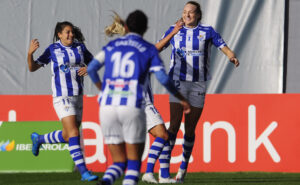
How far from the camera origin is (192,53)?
29.5ft

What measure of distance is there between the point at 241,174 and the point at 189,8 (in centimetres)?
276

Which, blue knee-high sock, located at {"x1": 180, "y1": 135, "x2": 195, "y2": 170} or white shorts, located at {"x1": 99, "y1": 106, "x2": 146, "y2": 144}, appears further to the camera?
blue knee-high sock, located at {"x1": 180, "y1": 135, "x2": 195, "y2": 170}

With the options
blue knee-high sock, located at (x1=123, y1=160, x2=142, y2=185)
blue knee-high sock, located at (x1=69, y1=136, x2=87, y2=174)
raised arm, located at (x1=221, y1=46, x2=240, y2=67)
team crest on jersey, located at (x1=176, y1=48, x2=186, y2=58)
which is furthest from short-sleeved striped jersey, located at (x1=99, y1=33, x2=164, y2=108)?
blue knee-high sock, located at (x1=69, y1=136, x2=87, y2=174)

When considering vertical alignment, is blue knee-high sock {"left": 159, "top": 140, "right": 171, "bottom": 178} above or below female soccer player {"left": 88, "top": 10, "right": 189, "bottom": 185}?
below

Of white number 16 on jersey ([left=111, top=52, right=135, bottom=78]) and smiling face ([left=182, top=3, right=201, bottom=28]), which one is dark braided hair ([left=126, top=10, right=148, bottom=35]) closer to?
white number 16 on jersey ([left=111, top=52, right=135, bottom=78])

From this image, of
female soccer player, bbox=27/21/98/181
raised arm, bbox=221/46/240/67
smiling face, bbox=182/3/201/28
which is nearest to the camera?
raised arm, bbox=221/46/240/67

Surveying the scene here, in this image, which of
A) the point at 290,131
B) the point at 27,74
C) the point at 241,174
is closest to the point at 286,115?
the point at 290,131

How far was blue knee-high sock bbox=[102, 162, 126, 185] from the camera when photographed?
6203 mm

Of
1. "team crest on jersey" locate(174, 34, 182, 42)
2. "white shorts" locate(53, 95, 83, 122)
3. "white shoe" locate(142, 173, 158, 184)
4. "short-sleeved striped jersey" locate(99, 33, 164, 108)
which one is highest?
"team crest on jersey" locate(174, 34, 182, 42)

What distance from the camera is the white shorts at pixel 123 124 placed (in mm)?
6266

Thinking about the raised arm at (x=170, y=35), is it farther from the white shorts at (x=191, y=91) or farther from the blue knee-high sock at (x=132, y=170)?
the blue knee-high sock at (x=132, y=170)

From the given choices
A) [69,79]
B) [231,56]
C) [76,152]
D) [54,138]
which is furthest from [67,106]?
[231,56]

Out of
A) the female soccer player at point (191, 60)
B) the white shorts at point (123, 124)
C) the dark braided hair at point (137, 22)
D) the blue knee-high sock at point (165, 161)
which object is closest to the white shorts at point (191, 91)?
the female soccer player at point (191, 60)

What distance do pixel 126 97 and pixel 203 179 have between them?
3.75 metres
